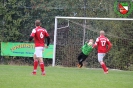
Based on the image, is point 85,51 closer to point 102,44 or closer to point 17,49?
point 102,44

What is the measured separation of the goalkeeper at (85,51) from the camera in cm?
2123

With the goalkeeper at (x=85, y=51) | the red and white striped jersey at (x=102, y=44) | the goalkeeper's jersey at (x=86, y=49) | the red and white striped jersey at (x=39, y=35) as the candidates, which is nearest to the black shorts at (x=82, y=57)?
the goalkeeper at (x=85, y=51)

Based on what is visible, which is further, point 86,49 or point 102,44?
point 86,49

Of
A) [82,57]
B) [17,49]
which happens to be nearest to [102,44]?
[82,57]

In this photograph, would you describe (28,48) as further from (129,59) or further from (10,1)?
(129,59)

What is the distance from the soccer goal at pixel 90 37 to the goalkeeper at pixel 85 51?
5.18ft

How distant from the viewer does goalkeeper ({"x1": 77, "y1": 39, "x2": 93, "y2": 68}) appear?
21.2 meters

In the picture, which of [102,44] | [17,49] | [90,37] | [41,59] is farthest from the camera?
[17,49]

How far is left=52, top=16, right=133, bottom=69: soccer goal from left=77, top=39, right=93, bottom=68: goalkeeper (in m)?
1.58

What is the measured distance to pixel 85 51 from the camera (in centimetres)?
2138

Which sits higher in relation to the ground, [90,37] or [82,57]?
[90,37]

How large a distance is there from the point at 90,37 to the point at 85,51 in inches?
76.3

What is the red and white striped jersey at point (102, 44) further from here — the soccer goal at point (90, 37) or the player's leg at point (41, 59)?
the soccer goal at point (90, 37)

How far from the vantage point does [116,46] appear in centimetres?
2245
